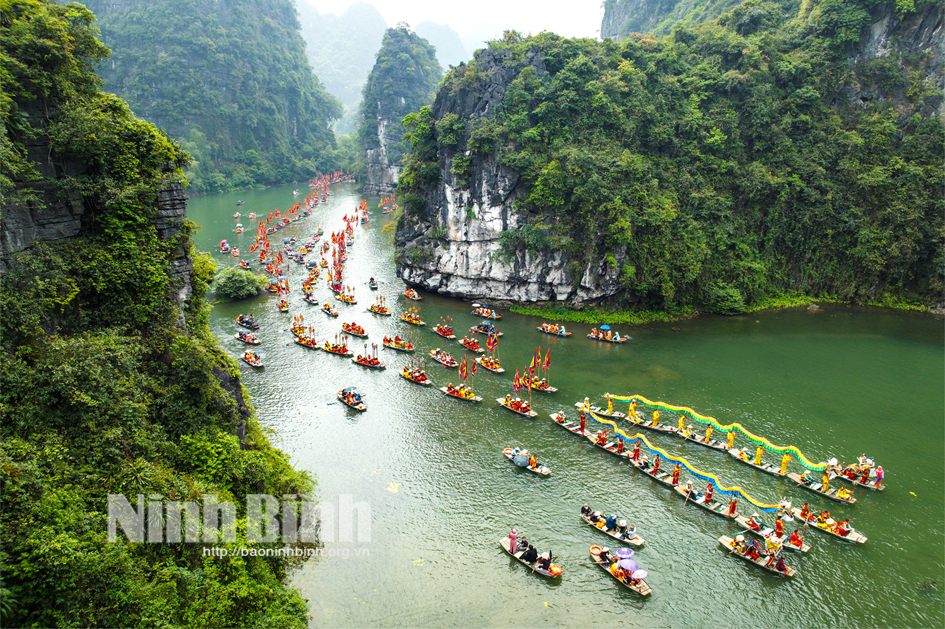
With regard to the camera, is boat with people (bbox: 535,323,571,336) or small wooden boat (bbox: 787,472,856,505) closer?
small wooden boat (bbox: 787,472,856,505)

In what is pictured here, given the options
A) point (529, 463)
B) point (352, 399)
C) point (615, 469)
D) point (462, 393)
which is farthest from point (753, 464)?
point (352, 399)

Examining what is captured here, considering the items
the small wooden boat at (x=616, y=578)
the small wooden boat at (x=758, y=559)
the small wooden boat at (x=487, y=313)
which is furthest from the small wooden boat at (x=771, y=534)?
the small wooden boat at (x=487, y=313)

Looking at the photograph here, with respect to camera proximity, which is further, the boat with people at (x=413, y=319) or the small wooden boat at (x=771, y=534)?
the boat with people at (x=413, y=319)

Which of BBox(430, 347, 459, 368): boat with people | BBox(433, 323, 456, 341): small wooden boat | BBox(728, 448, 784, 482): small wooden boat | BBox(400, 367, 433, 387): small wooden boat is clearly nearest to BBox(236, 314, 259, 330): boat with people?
BBox(433, 323, 456, 341): small wooden boat

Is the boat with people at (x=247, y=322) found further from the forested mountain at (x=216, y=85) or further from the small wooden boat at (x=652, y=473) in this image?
the forested mountain at (x=216, y=85)

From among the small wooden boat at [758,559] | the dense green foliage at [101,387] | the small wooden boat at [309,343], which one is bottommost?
the small wooden boat at [758,559]

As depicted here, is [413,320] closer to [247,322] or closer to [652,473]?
[247,322]

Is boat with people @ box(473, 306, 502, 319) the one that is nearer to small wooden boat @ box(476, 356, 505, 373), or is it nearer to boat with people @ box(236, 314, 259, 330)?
small wooden boat @ box(476, 356, 505, 373)

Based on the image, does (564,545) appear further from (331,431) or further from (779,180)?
(779,180)
